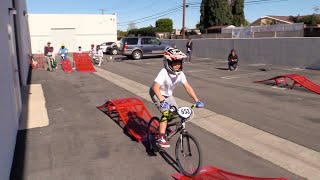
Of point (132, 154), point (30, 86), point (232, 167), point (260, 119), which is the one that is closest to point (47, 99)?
point (30, 86)

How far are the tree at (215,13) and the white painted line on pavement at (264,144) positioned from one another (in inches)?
2622

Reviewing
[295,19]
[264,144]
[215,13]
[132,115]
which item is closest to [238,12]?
[215,13]

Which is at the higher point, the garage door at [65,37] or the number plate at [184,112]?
the garage door at [65,37]

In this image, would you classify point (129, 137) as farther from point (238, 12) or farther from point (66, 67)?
point (238, 12)

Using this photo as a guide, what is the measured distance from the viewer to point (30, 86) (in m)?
14.9

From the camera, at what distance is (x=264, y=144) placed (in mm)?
→ 6645

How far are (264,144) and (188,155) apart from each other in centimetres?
224

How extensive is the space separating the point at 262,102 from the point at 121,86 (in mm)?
6436

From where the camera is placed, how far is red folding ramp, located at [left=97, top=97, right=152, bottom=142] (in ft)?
24.5

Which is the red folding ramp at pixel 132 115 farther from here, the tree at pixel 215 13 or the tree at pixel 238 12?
the tree at pixel 238 12

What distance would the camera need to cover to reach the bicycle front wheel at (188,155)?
4938 millimetres

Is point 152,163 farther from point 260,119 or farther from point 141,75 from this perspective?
point 141,75

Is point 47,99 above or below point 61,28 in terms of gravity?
below

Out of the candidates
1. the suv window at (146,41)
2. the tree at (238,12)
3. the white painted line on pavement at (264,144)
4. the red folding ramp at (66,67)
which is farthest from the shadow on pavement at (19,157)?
the tree at (238,12)
